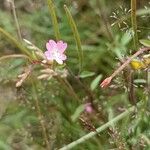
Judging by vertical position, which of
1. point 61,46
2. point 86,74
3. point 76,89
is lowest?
point 76,89

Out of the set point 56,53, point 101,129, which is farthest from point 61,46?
point 101,129

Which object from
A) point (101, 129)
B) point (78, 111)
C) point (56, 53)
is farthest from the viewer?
point (78, 111)

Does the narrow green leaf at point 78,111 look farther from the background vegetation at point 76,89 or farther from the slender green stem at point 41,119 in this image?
the slender green stem at point 41,119

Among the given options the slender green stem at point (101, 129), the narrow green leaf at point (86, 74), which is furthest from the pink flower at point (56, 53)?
the slender green stem at point (101, 129)

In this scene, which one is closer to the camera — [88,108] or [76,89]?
[88,108]

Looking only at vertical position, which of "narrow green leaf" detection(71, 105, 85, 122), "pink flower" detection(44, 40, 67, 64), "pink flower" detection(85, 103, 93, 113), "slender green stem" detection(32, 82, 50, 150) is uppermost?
"pink flower" detection(44, 40, 67, 64)

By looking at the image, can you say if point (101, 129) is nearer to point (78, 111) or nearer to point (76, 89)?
point (78, 111)

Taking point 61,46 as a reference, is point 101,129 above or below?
below

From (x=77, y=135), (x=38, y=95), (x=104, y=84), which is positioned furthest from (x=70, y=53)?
(x=104, y=84)

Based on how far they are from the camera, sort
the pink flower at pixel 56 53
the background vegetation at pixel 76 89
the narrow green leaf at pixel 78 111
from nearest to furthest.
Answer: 1. the pink flower at pixel 56 53
2. the background vegetation at pixel 76 89
3. the narrow green leaf at pixel 78 111

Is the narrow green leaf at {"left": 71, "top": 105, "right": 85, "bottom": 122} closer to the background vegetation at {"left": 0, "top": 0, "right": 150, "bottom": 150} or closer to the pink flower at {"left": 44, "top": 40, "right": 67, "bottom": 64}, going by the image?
the background vegetation at {"left": 0, "top": 0, "right": 150, "bottom": 150}

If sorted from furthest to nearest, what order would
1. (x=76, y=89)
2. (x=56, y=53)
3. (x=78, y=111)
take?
(x=76, y=89)
(x=78, y=111)
(x=56, y=53)

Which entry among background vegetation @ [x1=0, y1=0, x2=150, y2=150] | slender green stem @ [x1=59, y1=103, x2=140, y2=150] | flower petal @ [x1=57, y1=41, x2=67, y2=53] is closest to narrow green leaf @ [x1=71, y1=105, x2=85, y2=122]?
background vegetation @ [x1=0, y1=0, x2=150, y2=150]
